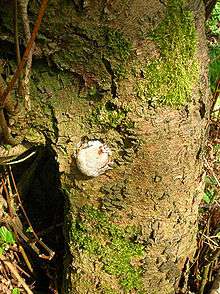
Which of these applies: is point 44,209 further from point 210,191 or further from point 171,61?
point 171,61

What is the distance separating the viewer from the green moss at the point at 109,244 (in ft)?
5.34

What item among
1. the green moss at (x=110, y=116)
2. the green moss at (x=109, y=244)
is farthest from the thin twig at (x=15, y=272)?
the green moss at (x=110, y=116)

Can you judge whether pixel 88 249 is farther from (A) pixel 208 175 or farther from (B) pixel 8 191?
(A) pixel 208 175

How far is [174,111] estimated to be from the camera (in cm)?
148

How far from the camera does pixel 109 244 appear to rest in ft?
5.43

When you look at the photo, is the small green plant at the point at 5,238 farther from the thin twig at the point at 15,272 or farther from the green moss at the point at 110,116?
the green moss at the point at 110,116

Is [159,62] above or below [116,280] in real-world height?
above

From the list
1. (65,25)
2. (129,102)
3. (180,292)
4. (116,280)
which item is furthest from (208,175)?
(65,25)

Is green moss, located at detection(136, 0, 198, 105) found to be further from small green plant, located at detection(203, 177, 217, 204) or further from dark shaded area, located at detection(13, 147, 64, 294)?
small green plant, located at detection(203, 177, 217, 204)

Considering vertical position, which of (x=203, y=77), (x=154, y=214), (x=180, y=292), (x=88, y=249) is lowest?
(x=180, y=292)

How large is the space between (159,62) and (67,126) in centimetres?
35

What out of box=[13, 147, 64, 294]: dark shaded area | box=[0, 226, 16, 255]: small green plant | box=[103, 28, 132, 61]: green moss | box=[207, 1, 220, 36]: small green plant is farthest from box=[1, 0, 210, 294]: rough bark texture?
box=[207, 1, 220, 36]: small green plant

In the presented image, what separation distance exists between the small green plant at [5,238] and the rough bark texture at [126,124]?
255 mm

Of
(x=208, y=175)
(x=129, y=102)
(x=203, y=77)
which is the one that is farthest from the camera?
(x=208, y=175)
